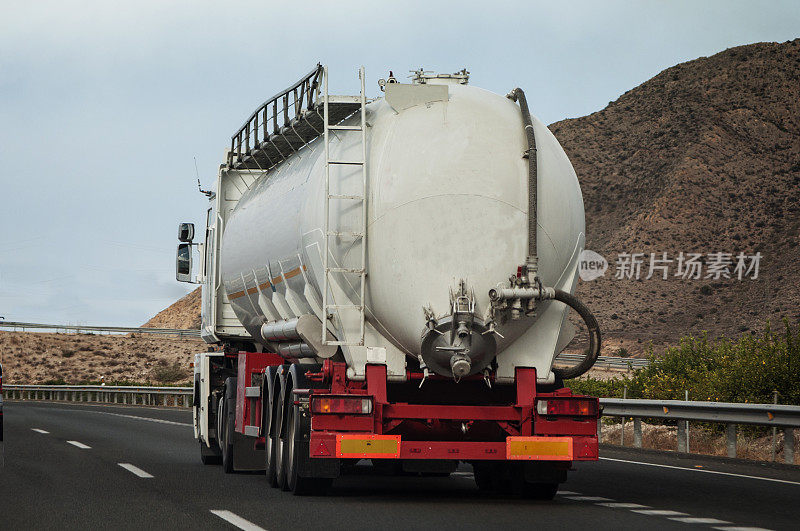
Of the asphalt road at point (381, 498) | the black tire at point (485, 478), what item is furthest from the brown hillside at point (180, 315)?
the black tire at point (485, 478)

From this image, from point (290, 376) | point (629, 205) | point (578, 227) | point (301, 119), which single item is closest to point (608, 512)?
point (578, 227)

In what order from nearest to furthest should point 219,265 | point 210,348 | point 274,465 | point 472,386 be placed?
point 472,386 < point 274,465 < point 219,265 < point 210,348

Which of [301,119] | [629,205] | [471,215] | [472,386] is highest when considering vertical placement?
[629,205]

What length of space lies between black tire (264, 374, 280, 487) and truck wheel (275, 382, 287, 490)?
0.07 metres

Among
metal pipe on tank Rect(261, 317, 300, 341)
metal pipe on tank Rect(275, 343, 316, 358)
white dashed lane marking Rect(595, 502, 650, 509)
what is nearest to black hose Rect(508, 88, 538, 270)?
white dashed lane marking Rect(595, 502, 650, 509)

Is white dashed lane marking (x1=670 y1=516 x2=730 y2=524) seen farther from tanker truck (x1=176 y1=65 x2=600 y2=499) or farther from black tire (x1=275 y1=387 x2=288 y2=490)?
black tire (x1=275 y1=387 x2=288 y2=490)

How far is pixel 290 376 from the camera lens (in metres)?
11.9

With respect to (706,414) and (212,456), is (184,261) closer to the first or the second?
(212,456)

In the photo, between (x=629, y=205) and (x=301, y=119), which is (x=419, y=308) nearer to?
(x=301, y=119)

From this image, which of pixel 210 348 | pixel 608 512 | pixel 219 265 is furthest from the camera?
pixel 210 348

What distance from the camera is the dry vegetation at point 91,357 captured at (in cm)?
8775

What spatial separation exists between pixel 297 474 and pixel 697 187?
7617 centimetres

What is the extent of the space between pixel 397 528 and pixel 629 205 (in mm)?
81728

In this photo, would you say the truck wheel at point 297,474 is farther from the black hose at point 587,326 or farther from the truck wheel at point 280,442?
the black hose at point 587,326
